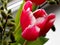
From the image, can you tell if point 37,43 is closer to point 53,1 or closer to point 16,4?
point 53,1

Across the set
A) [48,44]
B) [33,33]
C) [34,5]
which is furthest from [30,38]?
[48,44]

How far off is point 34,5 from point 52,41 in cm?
52

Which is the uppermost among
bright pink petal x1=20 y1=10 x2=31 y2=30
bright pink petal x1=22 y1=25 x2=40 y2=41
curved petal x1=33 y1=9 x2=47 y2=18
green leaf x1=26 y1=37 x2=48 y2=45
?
curved petal x1=33 y1=9 x2=47 y2=18

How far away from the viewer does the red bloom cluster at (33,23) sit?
42cm

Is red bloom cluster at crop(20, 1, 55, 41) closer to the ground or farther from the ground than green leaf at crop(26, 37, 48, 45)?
farther from the ground

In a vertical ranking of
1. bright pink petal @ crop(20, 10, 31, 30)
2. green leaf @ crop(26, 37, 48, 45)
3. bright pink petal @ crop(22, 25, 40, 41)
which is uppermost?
bright pink petal @ crop(20, 10, 31, 30)

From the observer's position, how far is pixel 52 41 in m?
1.00

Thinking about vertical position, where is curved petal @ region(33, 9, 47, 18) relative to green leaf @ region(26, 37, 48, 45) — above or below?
above

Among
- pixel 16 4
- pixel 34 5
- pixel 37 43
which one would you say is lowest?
pixel 37 43

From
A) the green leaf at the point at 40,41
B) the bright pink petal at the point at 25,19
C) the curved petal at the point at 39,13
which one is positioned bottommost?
the green leaf at the point at 40,41

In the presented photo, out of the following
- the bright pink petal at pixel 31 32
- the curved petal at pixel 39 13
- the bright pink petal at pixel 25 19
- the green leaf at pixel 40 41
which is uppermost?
the curved petal at pixel 39 13

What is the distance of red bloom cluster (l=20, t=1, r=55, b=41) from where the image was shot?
0.42m

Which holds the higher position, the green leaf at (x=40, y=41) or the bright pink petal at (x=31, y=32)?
the bright pink petal at (x=31, y=32)

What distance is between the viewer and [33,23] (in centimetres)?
43
